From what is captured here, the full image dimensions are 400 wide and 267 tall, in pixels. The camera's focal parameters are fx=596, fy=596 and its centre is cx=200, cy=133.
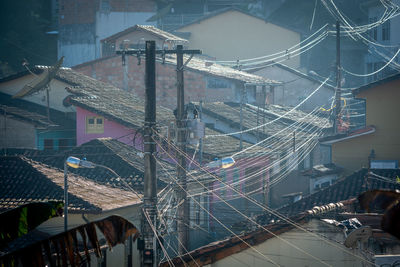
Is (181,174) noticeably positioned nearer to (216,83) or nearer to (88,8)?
(216,83)

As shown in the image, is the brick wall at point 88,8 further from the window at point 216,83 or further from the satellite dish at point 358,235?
the satellite dish at point 358,235

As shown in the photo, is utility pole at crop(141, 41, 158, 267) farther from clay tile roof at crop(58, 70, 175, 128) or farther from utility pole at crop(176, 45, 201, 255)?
clay tile roof at crop(58, 70, 175, 128)

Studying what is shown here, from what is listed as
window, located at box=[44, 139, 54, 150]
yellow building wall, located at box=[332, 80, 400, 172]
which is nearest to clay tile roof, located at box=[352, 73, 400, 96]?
yellow building wall, located at box=[332, 80, 400, 172]

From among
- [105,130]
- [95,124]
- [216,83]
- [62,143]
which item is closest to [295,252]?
[105,130]

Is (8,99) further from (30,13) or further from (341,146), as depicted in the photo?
(30,13)

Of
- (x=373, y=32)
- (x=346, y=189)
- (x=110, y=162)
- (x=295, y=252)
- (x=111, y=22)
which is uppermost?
(x=111, y=22)

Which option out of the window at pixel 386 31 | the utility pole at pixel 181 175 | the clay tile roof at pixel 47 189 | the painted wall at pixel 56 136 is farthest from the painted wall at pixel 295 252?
the window at pixel 386 31

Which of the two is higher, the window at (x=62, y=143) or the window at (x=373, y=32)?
the window at (x=373, y=32)

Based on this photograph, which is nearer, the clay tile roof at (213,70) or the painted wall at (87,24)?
the clay tile roof at (213,70)
